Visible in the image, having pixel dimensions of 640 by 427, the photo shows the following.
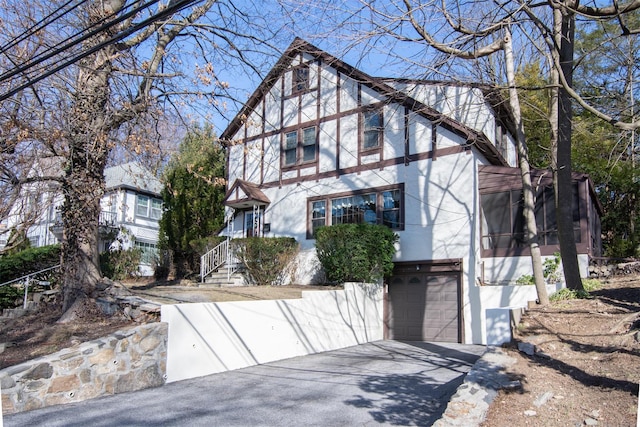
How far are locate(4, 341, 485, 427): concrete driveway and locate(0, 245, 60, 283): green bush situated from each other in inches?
398

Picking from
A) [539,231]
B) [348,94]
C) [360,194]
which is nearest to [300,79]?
[348,94]

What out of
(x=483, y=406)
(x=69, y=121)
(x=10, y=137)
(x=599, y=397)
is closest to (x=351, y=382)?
(x=483, y=406)

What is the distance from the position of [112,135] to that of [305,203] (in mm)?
8062

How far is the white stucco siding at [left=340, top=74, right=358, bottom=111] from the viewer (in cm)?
1712

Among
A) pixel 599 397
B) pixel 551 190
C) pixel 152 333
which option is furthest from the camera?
pixel 551 190

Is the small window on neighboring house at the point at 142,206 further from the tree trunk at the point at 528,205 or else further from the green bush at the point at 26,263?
the tree trunk at the point at 528,205

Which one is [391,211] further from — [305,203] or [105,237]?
[105,237]

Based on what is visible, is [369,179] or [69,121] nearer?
[69,121]

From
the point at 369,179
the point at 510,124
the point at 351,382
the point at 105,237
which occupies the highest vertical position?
the point at 510,124

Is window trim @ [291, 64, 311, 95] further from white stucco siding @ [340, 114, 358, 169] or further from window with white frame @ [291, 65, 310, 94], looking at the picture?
white stucco siding @ [340, 114, 358, 169]

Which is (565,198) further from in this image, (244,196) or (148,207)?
(148,207)

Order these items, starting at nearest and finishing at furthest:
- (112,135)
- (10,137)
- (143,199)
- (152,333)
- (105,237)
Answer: (152,333), (10,137), (112,135), (105,237), (143,199)

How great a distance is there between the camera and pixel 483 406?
18.0 ft

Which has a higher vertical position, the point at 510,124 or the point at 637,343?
the point at 510,124
